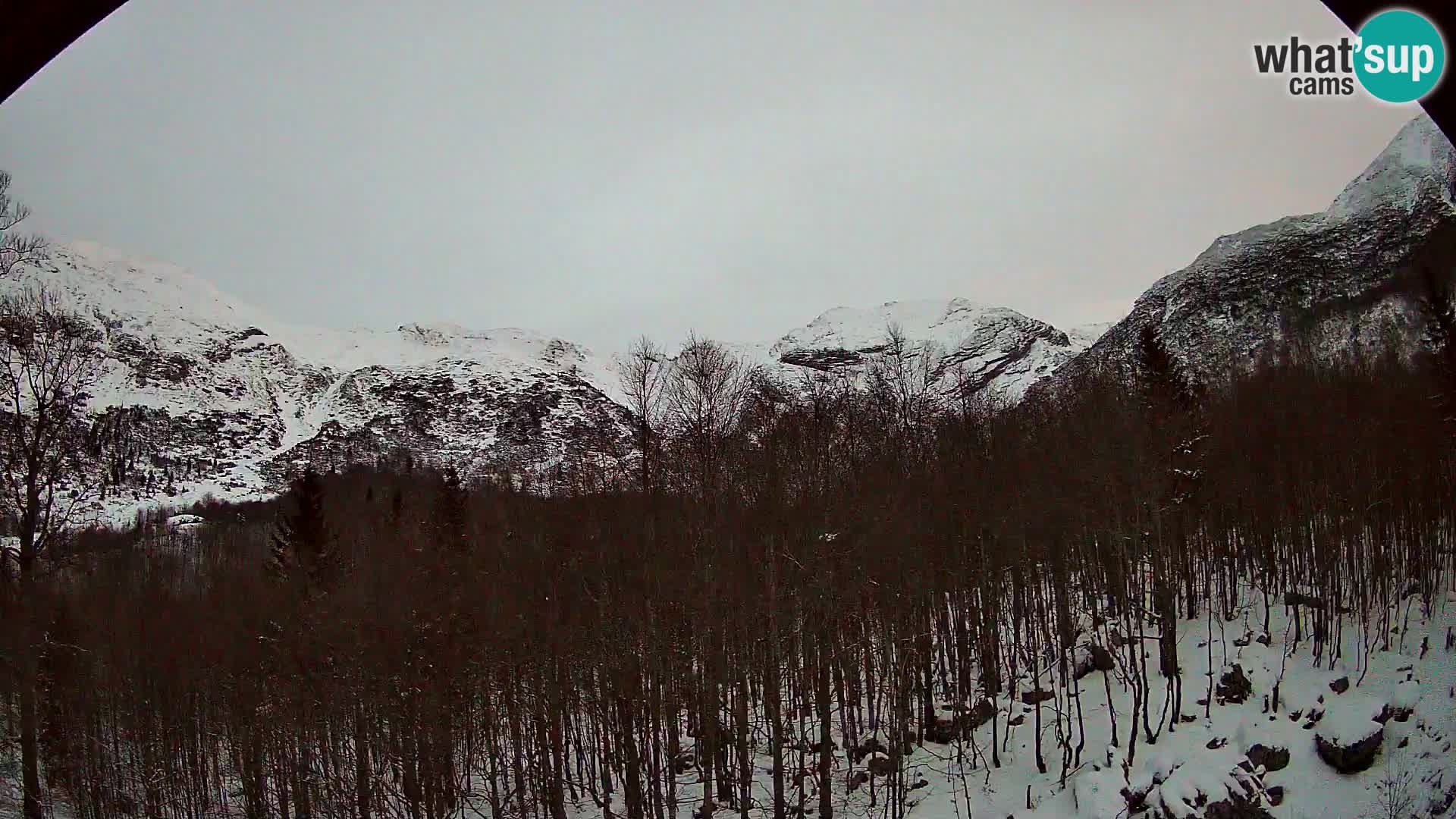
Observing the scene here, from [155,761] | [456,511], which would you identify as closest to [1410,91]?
[155,761]

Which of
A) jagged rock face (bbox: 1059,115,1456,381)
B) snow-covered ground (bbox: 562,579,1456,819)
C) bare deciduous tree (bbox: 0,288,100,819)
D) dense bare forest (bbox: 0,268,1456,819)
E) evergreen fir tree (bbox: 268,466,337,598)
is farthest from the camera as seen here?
jagged rock face (bbox: 1059,115,1456,381)

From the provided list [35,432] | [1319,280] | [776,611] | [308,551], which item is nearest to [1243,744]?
[776,611]

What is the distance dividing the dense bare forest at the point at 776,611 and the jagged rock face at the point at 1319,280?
38715 mm

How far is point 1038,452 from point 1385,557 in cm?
1072

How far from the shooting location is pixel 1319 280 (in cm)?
8325

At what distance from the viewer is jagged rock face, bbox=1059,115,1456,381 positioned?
69.2 metres

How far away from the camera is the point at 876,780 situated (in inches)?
882

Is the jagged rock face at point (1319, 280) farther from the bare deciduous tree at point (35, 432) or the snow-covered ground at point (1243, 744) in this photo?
the bare deciduous tree at point (35, 432)

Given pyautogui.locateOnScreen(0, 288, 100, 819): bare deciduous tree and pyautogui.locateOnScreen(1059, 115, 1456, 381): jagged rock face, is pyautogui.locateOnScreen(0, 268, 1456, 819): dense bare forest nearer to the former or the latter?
pyautogui.locateOnScreen(0, 288, 100, 819): bare deciduous tree

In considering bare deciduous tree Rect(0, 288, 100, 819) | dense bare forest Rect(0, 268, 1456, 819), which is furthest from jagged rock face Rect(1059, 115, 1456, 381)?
bare deciduous tree Rect(0, 288, 100, 819)

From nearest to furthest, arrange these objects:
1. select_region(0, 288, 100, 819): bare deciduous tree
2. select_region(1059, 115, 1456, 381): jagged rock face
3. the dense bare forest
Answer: select_region(0, 288, 100, 819): bare deciduous tree → the dense bare forest → select_region(1059, 115, 1456, 381): jagged rock face

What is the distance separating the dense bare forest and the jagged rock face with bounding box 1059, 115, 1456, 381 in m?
38.7

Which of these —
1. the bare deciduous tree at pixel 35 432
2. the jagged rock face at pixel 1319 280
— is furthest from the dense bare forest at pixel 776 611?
the jagged rock face at pixel 1319 280

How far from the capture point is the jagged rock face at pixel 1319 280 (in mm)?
69188
